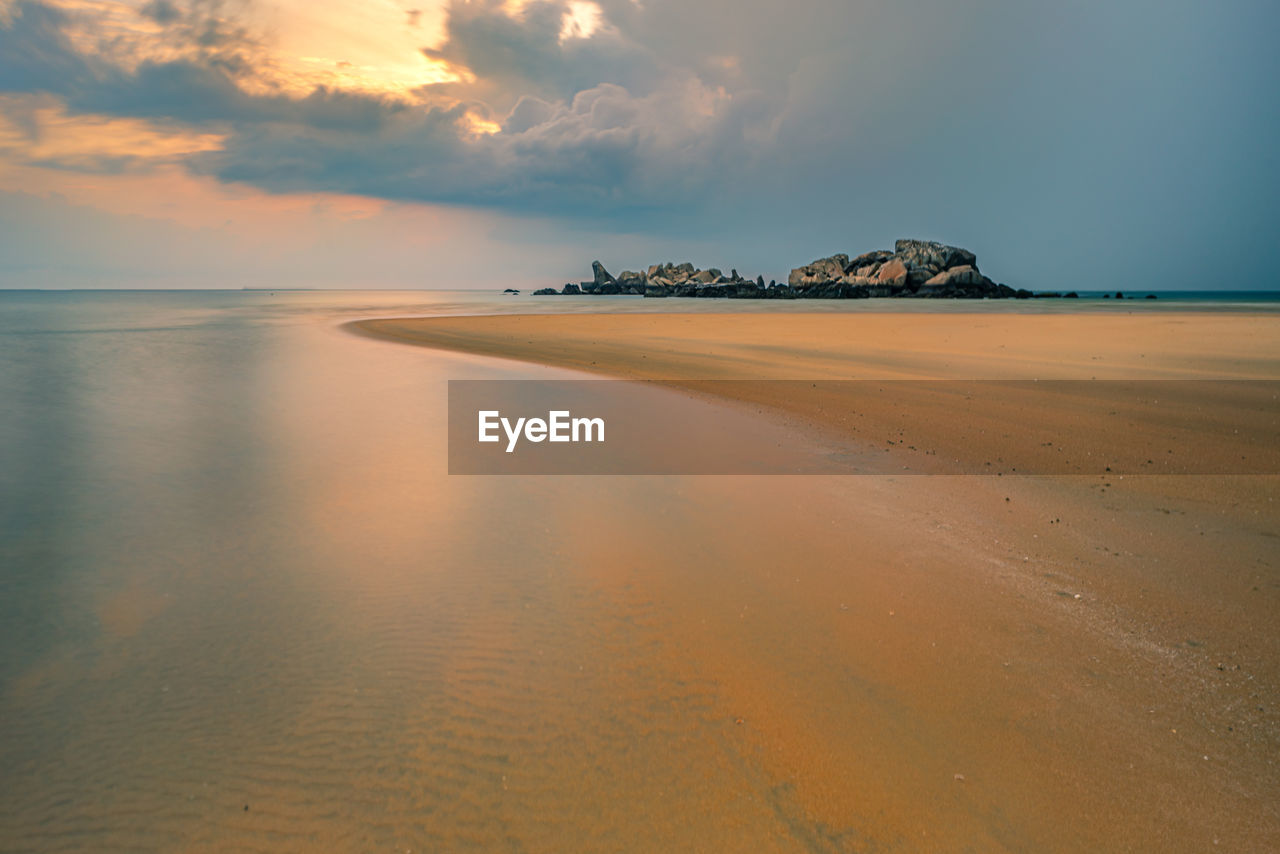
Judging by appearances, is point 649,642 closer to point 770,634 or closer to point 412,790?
point 770,634

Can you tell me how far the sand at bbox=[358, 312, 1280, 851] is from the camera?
2561 mm

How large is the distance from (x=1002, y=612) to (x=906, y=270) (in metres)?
91.4

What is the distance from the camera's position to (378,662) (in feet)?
11.7

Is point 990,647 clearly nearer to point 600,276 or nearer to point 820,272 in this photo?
point 820,272

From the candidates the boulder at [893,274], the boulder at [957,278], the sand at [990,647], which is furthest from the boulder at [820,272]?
the sand at [990,647]

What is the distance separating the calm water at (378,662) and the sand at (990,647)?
76 millimetres

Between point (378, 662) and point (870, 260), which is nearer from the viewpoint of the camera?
point (378, 662)

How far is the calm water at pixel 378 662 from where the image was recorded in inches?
99.9

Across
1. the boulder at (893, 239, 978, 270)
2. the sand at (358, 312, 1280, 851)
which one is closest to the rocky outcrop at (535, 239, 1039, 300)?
the boulder at (893, 239, 978, 270)

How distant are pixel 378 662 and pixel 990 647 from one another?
3426mm

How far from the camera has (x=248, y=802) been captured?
2582mm

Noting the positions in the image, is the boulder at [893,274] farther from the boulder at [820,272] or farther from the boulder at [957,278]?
the boulder at [820,272]

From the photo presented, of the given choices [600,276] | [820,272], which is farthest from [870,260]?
[600,276]

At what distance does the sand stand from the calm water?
76 millimetres
